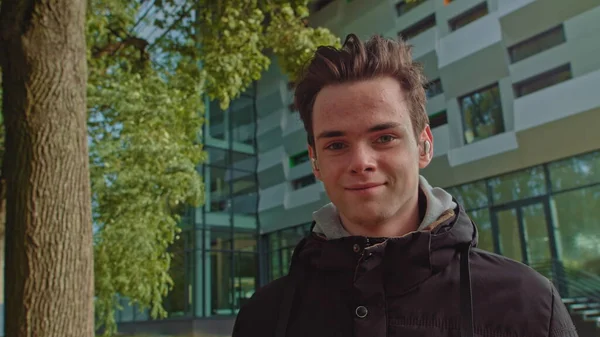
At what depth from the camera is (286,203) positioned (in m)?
22.5

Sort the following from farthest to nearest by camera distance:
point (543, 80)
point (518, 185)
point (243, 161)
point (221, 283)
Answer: point (243, 161)
point (221, 283)
point (518, 185)
point (543, 80)

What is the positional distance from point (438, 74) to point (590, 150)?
5.03m

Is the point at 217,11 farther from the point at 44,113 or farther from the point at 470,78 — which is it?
the point at 470,78

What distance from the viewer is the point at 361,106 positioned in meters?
1.49

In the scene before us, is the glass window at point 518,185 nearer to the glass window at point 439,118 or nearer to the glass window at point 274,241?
the glass window at point 439,118

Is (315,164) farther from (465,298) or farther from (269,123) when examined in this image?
(269,123)

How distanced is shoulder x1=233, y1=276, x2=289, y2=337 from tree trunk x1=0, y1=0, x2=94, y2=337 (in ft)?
8.30

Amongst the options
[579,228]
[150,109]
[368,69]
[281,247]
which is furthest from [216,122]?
[368,69]

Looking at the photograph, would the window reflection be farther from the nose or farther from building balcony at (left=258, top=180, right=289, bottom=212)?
the nose

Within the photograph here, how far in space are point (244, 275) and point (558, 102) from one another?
14453mm

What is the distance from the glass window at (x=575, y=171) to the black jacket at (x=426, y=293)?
13333mm

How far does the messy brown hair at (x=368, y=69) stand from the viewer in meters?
1.53

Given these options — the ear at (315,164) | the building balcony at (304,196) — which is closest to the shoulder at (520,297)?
the ear at (315,164)

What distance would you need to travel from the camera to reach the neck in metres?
1.50
